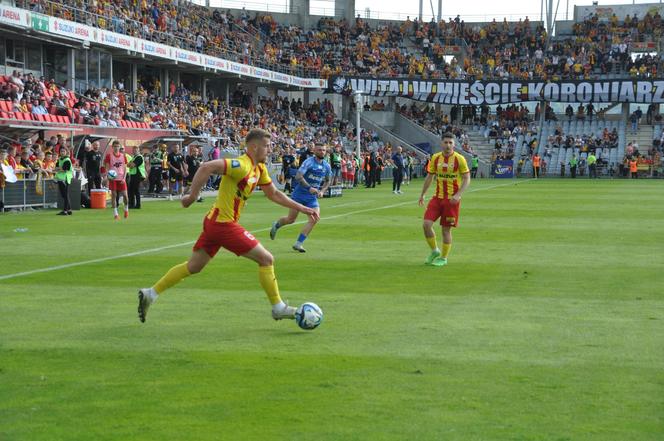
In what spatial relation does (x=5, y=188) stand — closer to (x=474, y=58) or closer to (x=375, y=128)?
(x=375, y=128)

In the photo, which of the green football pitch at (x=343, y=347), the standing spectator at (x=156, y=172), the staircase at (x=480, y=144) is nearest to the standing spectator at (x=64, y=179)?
the standing spectator at (x=156, y=172)

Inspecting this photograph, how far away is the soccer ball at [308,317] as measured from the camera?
874 cm

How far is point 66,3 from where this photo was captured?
1599 inches

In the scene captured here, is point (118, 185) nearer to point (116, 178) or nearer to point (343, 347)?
point (116, 178)

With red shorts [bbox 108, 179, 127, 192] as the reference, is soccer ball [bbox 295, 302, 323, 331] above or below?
above

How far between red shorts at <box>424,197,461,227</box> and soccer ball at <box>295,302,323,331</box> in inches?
235

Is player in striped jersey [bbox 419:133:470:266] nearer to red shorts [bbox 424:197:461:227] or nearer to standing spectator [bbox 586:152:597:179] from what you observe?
red shorts [bbox 424:197:461:227]

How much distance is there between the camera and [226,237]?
8938 millimetres

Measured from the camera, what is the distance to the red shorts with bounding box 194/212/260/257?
29.3 ft

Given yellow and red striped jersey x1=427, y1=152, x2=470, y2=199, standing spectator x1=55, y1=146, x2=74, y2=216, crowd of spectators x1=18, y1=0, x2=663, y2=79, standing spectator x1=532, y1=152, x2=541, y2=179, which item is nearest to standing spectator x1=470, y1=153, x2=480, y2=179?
standing spectator x1=532, y1=152, x2=541, y2=179

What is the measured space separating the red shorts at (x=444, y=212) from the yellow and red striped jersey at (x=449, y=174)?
10 centimetres

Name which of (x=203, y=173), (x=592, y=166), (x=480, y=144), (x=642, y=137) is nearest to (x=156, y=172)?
(x=203, y=173)

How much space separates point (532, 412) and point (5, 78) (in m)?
30.0

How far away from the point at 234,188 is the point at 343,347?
193cm
